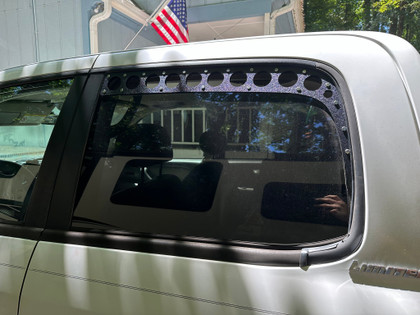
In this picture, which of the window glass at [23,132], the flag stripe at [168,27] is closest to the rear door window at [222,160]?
the window glass at [23,132]

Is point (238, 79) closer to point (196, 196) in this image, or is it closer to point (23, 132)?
point (196, 196)

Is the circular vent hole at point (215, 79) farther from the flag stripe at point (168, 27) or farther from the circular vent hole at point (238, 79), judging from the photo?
the flag stripe at point (168, 27)

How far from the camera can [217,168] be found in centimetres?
134

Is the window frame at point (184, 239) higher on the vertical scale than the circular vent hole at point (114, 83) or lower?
lower

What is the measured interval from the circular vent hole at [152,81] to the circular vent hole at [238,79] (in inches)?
13.6

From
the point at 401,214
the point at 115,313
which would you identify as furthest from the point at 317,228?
the point at 115,313

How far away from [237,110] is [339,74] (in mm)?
392

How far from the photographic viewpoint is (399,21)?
11.0 meters

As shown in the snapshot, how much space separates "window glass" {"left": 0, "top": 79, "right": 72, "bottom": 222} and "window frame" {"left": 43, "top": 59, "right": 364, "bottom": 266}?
23cm

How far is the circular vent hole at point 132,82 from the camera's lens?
142cm

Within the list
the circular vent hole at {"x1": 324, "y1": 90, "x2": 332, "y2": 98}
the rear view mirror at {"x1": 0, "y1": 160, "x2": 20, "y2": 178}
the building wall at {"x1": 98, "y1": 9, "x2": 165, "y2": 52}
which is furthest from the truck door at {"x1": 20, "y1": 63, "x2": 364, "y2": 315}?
the building wall at {"x1": 98, "y1": 9, "x2": 165, "y2": 52}

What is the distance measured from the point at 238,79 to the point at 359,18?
15927mm

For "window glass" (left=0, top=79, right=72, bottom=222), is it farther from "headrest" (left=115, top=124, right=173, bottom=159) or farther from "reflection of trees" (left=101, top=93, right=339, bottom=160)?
"reflection of trees" (left=101, top=93, right=339, bottom=160)

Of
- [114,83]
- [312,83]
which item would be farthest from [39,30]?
[312,83]
